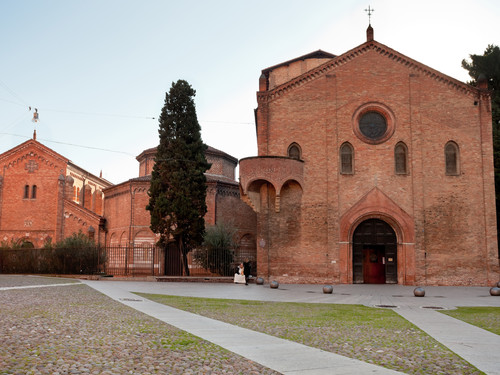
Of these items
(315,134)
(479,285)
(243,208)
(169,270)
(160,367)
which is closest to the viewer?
(160,367)

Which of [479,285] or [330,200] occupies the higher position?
[330,200]

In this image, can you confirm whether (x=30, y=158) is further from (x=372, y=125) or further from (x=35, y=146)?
Result: (x=372, y=125)

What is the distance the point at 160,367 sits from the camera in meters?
5.56

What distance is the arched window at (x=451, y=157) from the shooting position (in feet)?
81.3

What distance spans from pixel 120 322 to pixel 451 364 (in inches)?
230

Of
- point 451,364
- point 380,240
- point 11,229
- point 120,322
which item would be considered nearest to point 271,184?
point 380,240

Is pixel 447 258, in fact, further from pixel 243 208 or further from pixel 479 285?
pixel 243 208

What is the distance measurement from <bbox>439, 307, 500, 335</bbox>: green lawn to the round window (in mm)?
13579

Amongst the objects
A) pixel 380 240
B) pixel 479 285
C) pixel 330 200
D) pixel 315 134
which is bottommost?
pixel 479 285

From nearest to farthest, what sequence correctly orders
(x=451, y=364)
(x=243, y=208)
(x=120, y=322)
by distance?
(x=451, y=364) → (x=120, y=322) → (x=243, y=208)

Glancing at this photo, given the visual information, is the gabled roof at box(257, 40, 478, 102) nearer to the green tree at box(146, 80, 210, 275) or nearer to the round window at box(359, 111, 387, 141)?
the round window at box(359, 111, 387, 141)

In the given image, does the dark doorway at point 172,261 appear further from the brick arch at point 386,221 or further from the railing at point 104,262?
the brick arch at point 386,221

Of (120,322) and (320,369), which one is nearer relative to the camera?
(320,369)

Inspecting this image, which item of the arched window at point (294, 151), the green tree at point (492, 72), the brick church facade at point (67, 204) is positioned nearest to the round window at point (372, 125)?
the arched window at point (294, 151)
